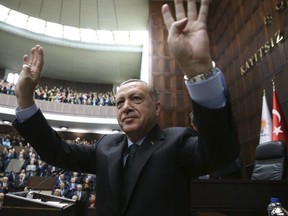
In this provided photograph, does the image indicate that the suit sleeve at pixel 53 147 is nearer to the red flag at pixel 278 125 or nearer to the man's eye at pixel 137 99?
the man's eye at pixel 137 99

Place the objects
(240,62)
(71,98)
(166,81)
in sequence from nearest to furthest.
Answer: (240,62)
(166,81)
(71,98)

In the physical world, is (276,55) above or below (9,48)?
below

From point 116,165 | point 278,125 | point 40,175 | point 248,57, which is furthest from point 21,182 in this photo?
point 116,165

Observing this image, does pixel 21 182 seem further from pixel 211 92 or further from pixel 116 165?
pixel 211 92

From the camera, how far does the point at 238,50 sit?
8.65m

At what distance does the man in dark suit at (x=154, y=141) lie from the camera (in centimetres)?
90

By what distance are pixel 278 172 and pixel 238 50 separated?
5650 millimetres

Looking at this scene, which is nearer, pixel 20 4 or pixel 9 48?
Answer: pixel 20 4

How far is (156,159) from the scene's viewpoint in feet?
3.71

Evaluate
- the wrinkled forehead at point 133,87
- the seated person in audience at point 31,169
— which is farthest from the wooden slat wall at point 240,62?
the wrinkled forehead at point 133,87

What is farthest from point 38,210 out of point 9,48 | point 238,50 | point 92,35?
point 9,48

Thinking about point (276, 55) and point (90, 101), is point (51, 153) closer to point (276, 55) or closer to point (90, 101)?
point (276, 55)

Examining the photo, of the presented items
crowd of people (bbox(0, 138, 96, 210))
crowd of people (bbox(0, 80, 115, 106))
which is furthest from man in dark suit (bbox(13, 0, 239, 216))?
crowd of people (bbox(0, 80, 115, 106))

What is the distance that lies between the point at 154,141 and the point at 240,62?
782cm
